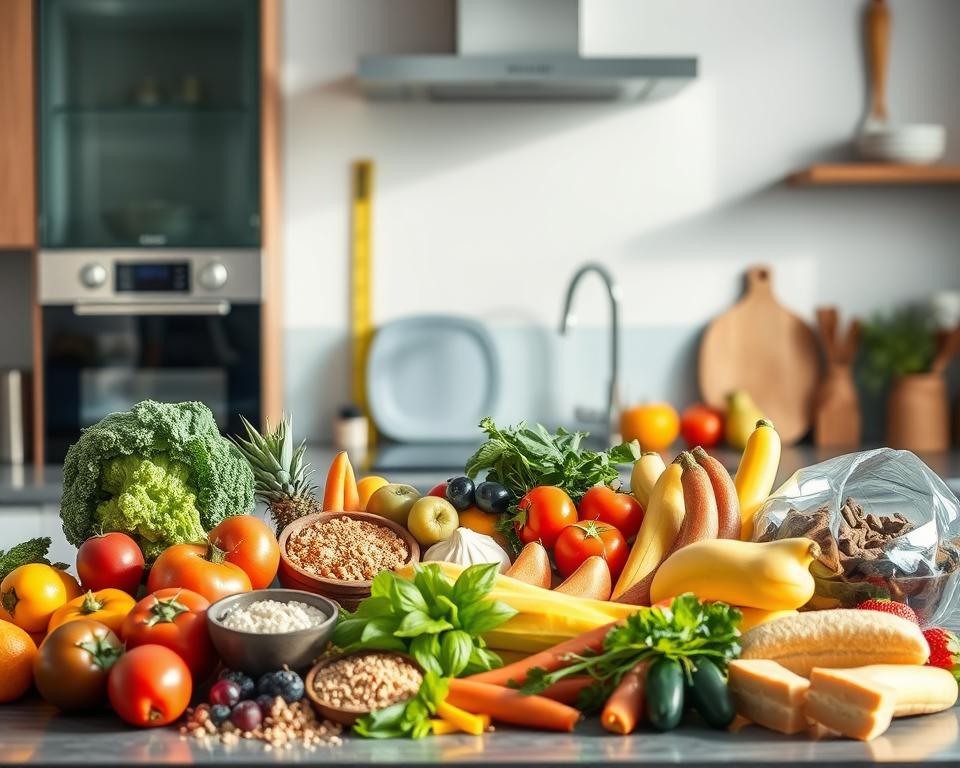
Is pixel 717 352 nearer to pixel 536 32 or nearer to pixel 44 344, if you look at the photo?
pixel 536 32

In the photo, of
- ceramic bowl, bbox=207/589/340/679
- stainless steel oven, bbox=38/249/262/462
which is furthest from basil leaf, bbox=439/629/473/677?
stainless steel oven, bbox=38/249/262/462

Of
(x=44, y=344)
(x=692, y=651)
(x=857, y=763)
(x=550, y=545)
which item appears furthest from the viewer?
(x=44, y=344)

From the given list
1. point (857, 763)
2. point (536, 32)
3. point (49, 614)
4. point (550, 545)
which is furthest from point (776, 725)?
point (536, 32)

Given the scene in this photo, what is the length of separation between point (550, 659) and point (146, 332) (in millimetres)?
2234

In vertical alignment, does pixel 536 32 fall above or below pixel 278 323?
above

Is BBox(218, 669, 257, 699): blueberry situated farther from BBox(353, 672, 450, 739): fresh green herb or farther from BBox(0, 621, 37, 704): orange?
BBox(0, 621, 37, 704): orange

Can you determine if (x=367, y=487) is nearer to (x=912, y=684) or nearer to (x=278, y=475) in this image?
(x=278, y=475)

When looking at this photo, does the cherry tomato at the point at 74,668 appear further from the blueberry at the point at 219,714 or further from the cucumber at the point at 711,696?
the cucumber at the point at 711,696

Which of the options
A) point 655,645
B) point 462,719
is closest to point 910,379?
point 655,645

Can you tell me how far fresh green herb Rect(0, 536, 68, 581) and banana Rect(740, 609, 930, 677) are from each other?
0.85 meters

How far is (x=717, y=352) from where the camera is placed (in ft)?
11.3

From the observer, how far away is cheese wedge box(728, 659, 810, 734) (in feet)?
3.61

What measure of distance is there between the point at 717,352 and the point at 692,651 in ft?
7.82

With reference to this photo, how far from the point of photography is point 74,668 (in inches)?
45.1
